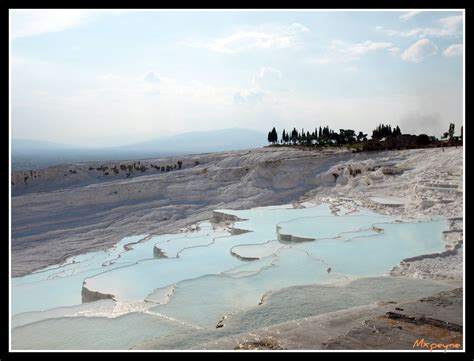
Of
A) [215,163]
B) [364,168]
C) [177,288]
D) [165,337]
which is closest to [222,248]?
[177,288]

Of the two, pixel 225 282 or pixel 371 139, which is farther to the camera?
pixel 371 139

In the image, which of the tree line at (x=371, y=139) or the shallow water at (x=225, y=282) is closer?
the shallow water at (x=225, y=282)

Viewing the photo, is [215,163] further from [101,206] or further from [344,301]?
[344,301]

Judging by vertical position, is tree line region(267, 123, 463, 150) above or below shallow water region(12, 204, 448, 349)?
above

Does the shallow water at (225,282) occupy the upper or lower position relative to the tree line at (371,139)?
lower

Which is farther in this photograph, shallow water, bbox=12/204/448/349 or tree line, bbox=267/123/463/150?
tree line, bbox=267/123/463/150
